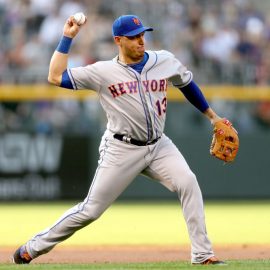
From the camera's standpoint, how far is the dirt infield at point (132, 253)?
759 cm

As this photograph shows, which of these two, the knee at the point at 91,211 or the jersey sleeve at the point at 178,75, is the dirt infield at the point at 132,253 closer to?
the knee at the point at 91,211

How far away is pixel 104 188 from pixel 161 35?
8990 mm

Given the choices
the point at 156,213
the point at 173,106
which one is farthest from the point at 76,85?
the point at 173,106

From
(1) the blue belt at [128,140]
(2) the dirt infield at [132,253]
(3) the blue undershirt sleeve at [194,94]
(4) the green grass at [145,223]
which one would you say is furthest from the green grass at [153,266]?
(4) the green grass at [145,223]

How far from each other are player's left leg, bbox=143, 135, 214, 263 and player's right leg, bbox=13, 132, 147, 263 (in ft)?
0.54

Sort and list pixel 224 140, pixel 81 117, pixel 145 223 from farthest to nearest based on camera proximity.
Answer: pixel 81 117 < pixel 145 223 < pixel 224 140

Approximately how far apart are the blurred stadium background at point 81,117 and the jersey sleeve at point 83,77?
266 inches

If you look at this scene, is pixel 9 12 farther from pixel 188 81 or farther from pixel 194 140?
pixel 188 81

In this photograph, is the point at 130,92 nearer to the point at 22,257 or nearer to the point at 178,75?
the point at 178,75

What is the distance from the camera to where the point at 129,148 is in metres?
6.83

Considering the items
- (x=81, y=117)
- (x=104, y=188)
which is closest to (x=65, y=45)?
(x=104, y=188)

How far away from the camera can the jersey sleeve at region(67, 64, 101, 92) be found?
670 cm

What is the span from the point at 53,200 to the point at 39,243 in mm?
7035

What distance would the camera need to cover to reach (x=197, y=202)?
6652mm
